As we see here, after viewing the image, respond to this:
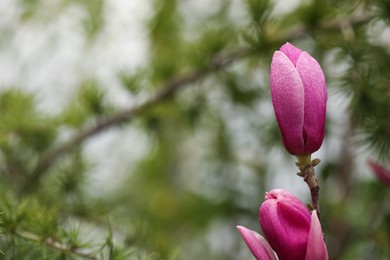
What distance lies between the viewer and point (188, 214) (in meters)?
1.06

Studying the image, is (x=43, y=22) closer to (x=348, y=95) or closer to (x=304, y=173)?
(x=348, y=95)

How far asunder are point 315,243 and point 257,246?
4 centimetres

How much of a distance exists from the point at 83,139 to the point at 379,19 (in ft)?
1.19

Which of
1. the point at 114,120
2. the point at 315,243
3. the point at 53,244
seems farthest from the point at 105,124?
the point at 315,243

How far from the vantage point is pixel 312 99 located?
1.26ft

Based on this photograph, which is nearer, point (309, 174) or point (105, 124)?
point (309, 174)

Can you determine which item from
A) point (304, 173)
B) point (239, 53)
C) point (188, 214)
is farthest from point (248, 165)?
point (304, 173)

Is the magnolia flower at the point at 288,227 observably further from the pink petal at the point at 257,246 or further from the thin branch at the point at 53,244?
the thin branch at the point at 53,244

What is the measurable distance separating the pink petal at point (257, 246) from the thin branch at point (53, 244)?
0.40 ft

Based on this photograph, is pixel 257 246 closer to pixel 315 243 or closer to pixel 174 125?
pixel 315 243

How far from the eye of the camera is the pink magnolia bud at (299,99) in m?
0.38

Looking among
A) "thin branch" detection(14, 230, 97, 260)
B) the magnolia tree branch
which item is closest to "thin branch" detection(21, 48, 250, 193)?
the magnolia tree branch

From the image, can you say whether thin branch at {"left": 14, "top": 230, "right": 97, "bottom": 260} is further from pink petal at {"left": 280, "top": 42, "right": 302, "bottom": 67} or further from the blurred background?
Result: pink petal at {"left": 280, "top": 42, "right": 302, "bottom": 67}

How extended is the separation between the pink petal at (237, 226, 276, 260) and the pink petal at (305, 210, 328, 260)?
28 millimetres
